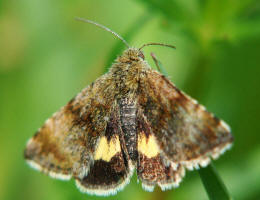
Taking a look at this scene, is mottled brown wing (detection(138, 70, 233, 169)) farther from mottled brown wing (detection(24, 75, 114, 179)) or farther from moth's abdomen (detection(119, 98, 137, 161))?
mottled brown wing (detection(24, 75, 114, 179))

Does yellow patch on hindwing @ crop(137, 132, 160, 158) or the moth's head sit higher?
the moth's head

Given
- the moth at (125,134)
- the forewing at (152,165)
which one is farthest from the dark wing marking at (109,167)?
the forewing at (152,165)

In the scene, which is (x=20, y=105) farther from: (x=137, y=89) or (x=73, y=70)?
(x=137, y=89)

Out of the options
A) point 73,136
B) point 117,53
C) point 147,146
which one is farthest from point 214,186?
point 117,53

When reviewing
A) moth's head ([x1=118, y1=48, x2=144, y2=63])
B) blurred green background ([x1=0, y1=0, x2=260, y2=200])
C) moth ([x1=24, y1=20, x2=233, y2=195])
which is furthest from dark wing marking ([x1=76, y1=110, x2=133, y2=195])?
moth's head ([x1=118, y1=48, x2=144, y2=63])

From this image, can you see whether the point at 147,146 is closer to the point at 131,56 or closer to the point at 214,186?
the point at 214,186

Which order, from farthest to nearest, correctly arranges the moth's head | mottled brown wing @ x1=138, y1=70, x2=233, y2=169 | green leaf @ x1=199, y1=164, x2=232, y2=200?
the moth's head → mottled brown wing @ x1=138, y1=70, x2=233, y2=169 → green leaf @ x1=199, y1=164, x2=232, y2=200

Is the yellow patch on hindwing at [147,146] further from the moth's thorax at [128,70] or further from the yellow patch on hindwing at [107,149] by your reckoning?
the moth's thorax at [128,70]
